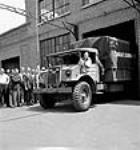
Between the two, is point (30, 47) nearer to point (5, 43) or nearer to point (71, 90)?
point (5, 43)

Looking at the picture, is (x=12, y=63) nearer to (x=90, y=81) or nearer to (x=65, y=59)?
(x=65, y=59)

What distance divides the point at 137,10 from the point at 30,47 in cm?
986

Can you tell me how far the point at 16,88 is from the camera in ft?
37.0

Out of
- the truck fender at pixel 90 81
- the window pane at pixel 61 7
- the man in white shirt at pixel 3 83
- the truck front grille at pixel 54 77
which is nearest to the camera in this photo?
the truck front grille at pixel 54 77

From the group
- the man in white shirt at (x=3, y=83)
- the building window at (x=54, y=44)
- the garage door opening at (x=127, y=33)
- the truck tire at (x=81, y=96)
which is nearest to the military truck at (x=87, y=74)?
the truck tire at (x=81, y=96)

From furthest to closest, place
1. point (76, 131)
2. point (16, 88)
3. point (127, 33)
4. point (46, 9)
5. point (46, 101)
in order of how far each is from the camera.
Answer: point (46, 9) < point (127, 33) < point (16, 88) < point (46, 101) < point (76, 131)

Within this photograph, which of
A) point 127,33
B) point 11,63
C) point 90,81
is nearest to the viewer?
point 90,81

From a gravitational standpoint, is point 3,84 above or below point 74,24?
below

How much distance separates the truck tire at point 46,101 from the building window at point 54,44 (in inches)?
235

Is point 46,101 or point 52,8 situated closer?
point 46,101

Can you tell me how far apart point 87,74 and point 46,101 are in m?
2.15

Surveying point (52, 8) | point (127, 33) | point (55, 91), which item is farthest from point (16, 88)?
point (52, 8)

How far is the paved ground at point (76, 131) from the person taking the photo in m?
4.91

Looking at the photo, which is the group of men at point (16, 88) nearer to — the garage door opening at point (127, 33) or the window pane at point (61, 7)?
the garage door opening at point (127, 33)
